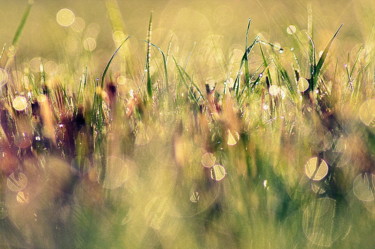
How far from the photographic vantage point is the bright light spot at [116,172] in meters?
1.26

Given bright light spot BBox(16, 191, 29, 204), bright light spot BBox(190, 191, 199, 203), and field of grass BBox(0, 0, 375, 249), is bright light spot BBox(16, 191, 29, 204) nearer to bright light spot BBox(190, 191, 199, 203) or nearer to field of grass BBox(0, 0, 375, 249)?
field of grass BBox(0, 0, 375, 249)

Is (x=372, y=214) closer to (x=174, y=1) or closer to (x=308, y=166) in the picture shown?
(x=308, y=166)

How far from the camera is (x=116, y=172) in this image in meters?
1.30

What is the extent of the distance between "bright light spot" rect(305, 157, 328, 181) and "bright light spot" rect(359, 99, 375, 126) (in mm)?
193

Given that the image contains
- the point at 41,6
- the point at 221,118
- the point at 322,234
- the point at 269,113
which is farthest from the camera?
the point at 41,6

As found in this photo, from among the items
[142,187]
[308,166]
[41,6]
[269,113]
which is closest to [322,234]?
[308,166]

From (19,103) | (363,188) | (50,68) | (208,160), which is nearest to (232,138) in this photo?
(208,160)

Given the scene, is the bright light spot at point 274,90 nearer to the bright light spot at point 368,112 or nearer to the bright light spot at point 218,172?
the bright light spot at point 368,112

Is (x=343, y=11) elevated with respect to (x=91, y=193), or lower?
lower

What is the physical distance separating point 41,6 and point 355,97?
6416mm

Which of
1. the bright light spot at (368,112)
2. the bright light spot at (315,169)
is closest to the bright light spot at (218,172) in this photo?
the bright light spot at (315,169)

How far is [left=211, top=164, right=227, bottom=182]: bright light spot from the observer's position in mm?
1250

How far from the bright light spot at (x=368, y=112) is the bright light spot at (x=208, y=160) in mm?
379

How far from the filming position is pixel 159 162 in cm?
129
